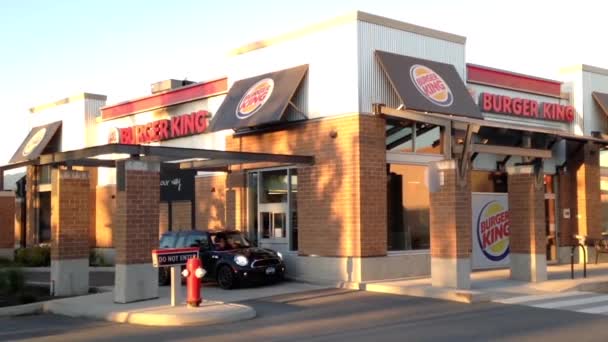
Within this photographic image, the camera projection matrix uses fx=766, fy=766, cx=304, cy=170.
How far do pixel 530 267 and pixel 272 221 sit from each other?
751 cm

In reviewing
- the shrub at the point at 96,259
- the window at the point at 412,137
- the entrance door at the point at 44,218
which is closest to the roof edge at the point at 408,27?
the window at the point at 412,137

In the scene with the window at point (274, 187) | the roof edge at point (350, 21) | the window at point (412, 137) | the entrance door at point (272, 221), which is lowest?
the entrance door at point (272, 221)

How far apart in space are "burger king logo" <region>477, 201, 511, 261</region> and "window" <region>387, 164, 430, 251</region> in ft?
9.62

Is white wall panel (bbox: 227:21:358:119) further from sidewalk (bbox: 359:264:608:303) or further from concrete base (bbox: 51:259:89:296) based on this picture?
concrete base (bbox: 51:259:89:296)

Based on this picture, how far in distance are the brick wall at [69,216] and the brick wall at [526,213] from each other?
11174mm

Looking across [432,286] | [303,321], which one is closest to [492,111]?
[432,286]

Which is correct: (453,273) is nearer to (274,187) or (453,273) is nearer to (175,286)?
(175,286)

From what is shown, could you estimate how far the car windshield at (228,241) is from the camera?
2011cm

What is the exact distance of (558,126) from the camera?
86.0 feet

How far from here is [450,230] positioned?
710 inches

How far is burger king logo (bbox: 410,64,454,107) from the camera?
2069 centimetres

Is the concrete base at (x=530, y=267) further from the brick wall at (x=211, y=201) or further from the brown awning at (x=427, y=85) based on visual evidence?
the brick wall at (x=211, y=201)

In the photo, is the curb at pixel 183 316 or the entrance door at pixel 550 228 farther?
the entrance door at pixel 550 228

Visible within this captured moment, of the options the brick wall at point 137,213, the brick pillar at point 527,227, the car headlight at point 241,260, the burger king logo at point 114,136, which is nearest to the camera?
the brick wall at point 137,213
